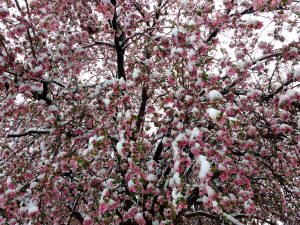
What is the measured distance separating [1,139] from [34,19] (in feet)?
9.77

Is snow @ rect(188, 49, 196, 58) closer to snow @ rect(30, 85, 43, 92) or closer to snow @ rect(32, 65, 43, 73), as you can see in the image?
snow @ rect(32, 65, 43, 73)

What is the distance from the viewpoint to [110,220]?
171 inches

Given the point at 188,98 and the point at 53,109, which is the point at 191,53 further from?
the point at 53,109

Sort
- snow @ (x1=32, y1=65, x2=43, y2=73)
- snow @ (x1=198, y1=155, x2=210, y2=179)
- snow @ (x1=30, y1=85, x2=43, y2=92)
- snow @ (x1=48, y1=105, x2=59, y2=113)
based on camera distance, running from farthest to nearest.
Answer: snow @ (x1=30, y1=85, x2=43, y2=92), snow @ (x1=48, y1=105, x2=59, y2=113), snow @ (x1=32, y1=65, x2=43, y2=73), snow @ (x1=198, y1=155, x2=210, y2=179)

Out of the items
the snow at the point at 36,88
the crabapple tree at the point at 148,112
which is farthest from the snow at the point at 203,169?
the snow at the point at 36,88

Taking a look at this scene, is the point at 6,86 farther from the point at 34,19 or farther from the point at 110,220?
the point at 110,220

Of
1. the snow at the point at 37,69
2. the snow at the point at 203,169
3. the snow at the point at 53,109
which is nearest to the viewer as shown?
the snow at the point at 203,169

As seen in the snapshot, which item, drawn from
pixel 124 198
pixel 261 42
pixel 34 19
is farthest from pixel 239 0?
pixel 124 198

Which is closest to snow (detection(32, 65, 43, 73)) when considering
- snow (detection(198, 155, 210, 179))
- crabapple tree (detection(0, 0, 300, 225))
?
crabapple tree (detection(0, 0, 300, 225))

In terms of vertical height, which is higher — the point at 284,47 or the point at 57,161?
the point at 284,47

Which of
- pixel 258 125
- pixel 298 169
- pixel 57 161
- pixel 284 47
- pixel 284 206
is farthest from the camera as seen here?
pixel 298 169

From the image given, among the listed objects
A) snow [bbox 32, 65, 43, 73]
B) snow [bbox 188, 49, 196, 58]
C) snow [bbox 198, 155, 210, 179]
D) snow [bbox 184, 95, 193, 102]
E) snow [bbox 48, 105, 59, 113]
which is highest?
snow [bbox 32, 65, 43, 73]

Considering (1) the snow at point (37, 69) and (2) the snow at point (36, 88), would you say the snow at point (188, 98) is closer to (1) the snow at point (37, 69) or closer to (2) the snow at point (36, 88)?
(1) the snow at point (37, 69)

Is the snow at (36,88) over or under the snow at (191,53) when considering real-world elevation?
over
